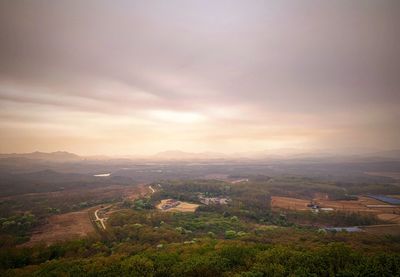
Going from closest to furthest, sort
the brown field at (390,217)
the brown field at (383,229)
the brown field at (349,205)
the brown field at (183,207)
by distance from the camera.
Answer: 1. the brown field at (383,229)
2. the brown field at (390,217)
3. the brown field at (349,205)
4. the brown field at (183,207)

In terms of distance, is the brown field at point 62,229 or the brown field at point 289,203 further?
the brown field at point 289,203

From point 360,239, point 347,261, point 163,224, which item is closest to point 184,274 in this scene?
point 347,261

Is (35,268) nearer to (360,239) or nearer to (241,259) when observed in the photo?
(241,259)

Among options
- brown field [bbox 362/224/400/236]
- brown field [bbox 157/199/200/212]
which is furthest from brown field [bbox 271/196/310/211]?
brown field [bbox 157/199/200/212]

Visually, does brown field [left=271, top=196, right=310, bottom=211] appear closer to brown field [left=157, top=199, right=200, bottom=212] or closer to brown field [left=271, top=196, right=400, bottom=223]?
brown field [left=271, top=196, right=400, bottom=223]

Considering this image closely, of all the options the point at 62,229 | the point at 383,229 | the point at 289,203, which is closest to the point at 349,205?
the point at 289,203

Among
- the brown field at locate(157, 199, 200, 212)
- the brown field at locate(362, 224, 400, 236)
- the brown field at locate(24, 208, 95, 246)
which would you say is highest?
the brown field at locate(24, 208, 95, 246)

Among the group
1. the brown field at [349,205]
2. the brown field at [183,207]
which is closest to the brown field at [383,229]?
the brown field at [349,205]

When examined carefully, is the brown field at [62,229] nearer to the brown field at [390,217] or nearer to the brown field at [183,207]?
the brown field at [183,207]
